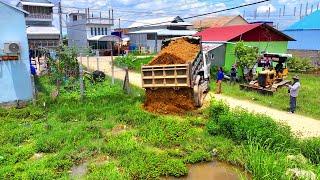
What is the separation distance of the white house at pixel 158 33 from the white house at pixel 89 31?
479 centimetres

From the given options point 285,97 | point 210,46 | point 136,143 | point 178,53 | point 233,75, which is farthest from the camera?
point 210,46

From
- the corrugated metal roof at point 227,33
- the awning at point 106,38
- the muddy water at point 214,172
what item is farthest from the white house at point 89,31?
the muddy water at point 214,172

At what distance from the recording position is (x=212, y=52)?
22312mm

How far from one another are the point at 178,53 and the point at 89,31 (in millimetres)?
34949

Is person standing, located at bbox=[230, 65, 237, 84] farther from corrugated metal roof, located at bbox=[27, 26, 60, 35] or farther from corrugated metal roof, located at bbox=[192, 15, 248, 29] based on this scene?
corrugated metal roof, located at bbox=[192, 15, 248, 29]

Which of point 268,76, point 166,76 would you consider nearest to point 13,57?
point 166,76

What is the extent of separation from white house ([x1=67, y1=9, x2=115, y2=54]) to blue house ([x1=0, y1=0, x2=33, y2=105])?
2916 centimetres

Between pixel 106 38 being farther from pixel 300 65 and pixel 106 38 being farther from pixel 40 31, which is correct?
pixel 300 65

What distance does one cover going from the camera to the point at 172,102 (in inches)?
489

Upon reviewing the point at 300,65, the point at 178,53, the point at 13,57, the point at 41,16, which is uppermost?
the point at 41,16

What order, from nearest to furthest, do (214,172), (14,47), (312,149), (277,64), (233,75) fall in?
(214,172), (312,149), (14,47), (277,64), (233,75)

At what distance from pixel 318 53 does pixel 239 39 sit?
9.93 metres

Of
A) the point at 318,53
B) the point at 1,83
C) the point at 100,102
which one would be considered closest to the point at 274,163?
the point at 100,102

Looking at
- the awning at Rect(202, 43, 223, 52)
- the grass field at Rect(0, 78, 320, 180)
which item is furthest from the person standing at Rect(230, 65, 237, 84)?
the grass field at Rect(0, 78, 320, 180)
